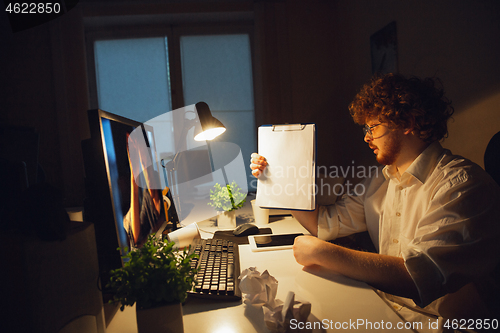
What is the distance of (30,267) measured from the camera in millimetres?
414

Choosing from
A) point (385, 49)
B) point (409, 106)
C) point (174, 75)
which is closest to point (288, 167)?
point (409, 106)

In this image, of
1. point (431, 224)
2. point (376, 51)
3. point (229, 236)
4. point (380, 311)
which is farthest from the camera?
point (376, 51)

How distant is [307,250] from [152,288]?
481 mm

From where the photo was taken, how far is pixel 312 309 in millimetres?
629

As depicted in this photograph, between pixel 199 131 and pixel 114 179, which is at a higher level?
pixel 199 131

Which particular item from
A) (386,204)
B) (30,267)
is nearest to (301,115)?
(386,204)

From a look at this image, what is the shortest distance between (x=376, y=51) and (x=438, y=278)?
6.05ft

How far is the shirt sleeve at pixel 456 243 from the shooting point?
68cm

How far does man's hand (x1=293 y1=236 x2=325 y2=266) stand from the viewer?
0.80m

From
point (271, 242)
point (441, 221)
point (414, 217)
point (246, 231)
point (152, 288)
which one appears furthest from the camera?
point (246, 231)

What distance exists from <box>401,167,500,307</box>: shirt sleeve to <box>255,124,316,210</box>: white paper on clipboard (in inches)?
14.8

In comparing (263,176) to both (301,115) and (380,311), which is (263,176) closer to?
(380,311)

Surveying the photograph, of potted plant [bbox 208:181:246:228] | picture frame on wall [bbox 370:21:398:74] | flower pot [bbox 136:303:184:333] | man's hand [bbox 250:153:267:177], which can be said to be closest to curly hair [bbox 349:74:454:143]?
man's hand [bbox 250:153:267:177]

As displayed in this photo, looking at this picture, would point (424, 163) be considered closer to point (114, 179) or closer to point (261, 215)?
point (261, 215)
